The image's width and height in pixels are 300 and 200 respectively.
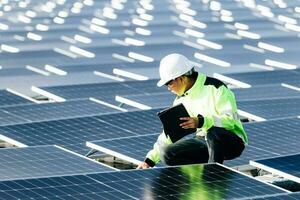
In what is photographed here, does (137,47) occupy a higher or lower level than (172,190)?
lower

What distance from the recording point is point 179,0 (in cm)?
6712

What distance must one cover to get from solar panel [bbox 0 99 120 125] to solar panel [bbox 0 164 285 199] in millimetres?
6975

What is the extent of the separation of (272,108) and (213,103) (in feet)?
22.3

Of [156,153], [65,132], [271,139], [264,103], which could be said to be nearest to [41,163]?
[156,153]

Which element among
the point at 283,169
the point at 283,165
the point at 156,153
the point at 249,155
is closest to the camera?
the point at 156,153

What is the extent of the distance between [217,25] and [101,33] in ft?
19.7

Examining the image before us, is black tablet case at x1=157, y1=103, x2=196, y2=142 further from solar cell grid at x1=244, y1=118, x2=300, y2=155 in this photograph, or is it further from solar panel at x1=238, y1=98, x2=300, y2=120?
solar panel at x1=238, y1=98, x2=300, y2=120

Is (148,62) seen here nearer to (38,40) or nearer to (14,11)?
(38,40)

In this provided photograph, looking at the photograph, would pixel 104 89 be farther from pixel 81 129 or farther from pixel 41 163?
pixel 41 163

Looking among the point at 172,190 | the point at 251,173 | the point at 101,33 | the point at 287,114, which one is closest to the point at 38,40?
the point at 101,33

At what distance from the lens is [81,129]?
22.5 metres

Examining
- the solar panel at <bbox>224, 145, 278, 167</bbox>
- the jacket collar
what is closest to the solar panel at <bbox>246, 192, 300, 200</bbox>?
the jacket collar

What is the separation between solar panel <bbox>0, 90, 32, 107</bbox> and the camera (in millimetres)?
26466

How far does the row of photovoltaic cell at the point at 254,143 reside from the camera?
19.8 meters
